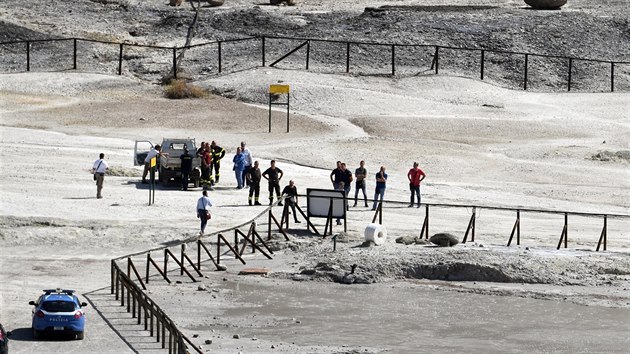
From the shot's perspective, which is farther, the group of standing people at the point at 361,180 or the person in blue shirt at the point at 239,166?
the person in blue shirt at the point at 239,166

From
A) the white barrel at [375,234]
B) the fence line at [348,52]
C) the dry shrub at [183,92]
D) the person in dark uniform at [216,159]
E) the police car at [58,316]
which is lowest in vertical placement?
the police car at [58,316]

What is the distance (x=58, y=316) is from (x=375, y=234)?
12.1 metres

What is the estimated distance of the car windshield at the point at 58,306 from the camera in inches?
1182

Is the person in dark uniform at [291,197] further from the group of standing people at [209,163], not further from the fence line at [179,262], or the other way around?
the group of standing people at [209,163]

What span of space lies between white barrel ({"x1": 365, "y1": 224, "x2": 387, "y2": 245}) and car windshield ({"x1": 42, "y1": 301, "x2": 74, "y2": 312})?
11.6 meters

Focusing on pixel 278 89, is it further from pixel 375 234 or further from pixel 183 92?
pixel 375 234

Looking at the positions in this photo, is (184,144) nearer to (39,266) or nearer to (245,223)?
(245,223)

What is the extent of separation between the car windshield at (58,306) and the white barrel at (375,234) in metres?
11.6

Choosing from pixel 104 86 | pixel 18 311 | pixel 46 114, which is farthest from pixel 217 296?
pixel 104 86

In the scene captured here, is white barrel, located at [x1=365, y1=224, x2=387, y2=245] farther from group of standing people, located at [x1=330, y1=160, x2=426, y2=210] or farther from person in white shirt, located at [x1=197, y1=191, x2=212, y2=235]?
group of standing people, located at [x1=330, y1=160, x2=426, y2=210]

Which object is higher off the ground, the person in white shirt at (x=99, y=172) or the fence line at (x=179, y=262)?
the person in white shirt at (x=99, y=172)

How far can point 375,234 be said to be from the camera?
1577 inches

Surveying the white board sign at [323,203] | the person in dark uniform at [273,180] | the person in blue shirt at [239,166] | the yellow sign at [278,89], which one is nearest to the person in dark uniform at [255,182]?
the person in dark uniform at [273,180]

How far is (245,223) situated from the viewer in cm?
4072
